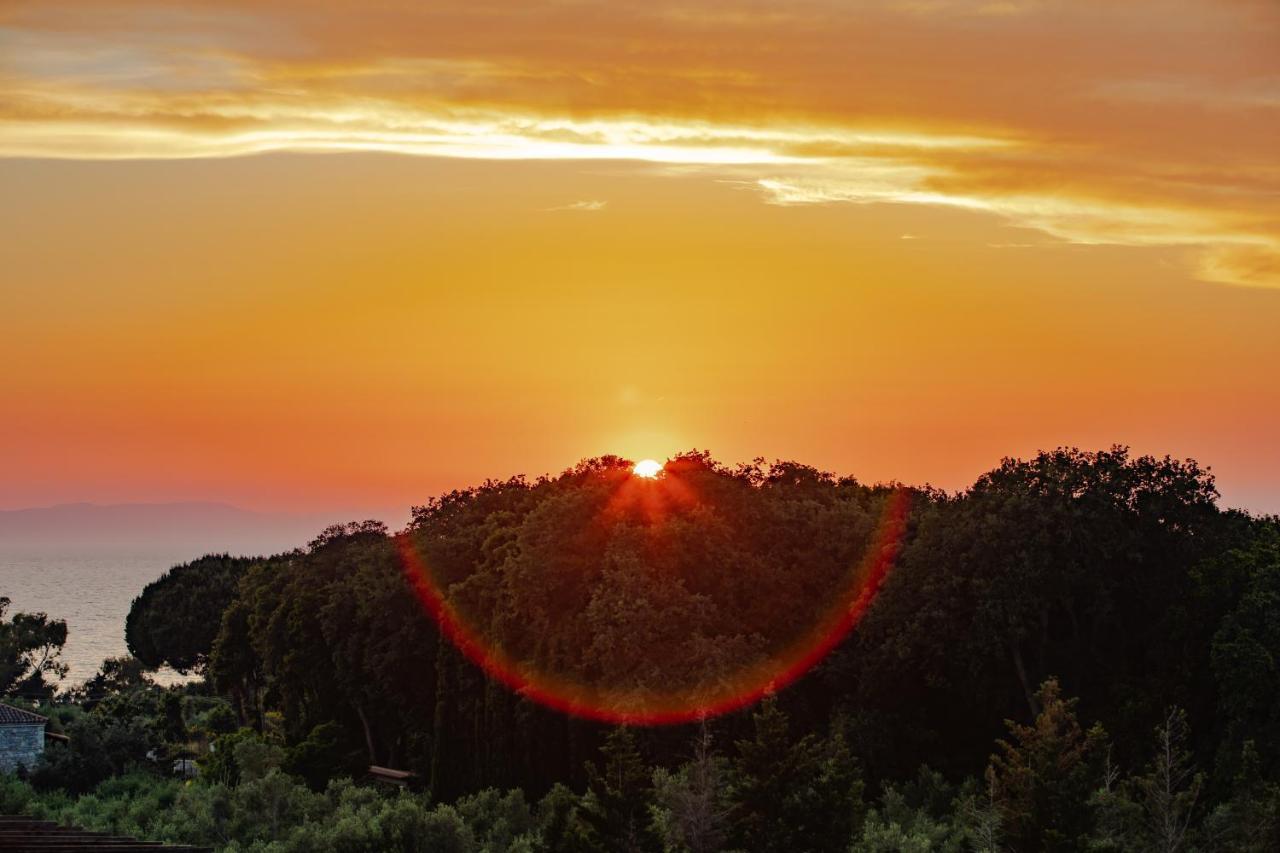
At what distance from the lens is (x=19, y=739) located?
75125 mm

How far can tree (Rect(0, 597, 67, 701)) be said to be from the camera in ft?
379

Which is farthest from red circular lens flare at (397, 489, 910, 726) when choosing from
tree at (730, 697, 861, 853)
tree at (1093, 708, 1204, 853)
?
tree at (1093, 708, 1204, 853)

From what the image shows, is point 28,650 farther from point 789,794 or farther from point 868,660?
point 789,794

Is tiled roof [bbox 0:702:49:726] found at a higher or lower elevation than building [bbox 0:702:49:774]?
higher

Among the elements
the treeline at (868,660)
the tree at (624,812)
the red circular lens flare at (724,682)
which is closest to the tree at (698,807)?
the treeline at (868,660)

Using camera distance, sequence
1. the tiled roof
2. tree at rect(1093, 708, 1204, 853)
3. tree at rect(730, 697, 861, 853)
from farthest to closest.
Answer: the tiled roof, tree at rect(730, 697, 861, 853), tree at rect(1093, 708, 1204, 853)

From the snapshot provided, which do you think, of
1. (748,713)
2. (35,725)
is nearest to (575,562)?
(748,713)

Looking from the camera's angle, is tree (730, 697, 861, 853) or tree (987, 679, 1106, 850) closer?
tree (987, 679, 1106, 850)

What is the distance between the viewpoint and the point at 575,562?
5641cm

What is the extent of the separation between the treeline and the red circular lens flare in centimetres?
33

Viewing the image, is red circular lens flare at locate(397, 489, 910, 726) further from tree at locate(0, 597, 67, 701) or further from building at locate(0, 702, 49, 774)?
tree at locate(0, 597, 67, 701)

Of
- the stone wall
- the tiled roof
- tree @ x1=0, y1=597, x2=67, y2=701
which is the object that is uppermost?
tree @ x1=0, y1=597, x2=67, y2=701

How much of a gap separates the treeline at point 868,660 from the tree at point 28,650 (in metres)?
52.9

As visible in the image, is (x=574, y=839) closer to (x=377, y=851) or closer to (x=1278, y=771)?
(x=377, y=851)
